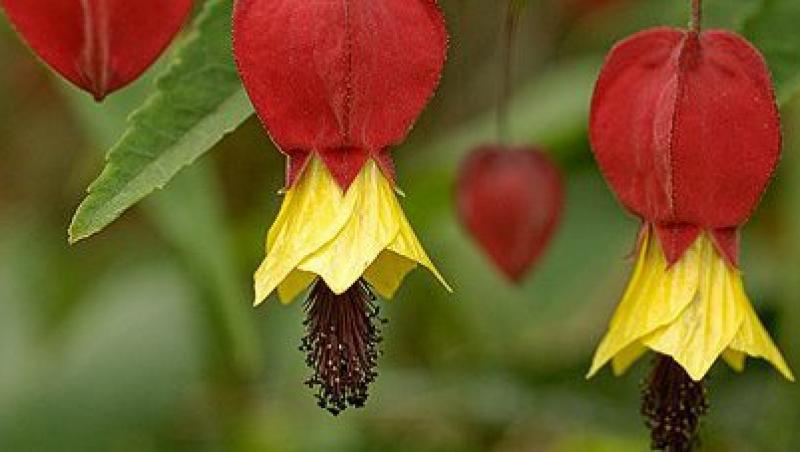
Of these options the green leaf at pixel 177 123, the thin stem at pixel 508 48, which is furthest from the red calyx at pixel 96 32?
the thin stem at pixel 508 48

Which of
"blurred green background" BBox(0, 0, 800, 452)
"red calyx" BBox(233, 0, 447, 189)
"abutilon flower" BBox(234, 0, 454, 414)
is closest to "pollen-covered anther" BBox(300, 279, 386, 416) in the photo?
"abutilon flower" BBox(234, 0, 454, 414)

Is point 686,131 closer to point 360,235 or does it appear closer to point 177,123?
point 360,235

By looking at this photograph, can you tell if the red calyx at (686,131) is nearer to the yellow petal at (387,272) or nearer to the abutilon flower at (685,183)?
the abutilon flower at (685,183)

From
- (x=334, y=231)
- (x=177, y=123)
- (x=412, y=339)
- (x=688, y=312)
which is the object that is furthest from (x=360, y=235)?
(x=412, y=339)

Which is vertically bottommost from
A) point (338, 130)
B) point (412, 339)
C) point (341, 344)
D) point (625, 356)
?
point (412, 339)

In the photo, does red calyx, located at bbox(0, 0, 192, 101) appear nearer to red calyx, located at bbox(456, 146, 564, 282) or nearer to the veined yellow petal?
the veined yellow petal

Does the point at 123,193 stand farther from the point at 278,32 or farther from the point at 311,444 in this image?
the point at 311,444
